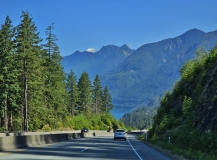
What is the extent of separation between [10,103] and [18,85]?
3.53 m

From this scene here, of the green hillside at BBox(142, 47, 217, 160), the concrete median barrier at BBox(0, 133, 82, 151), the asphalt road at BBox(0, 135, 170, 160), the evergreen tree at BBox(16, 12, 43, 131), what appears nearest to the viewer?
the asphalt road at BBox(0, 135, 170, 160)

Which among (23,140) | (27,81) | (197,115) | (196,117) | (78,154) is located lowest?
(78,154)

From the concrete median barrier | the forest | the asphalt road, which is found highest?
the forest

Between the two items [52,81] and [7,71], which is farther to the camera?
[52,81]

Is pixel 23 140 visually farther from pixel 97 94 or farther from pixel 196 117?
pixel 97 94

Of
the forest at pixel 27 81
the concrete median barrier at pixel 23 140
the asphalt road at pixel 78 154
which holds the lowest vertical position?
the asphalt road at pixel 78 154

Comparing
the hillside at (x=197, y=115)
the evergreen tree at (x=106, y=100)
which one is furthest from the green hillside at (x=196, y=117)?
the evergreen tree at (x=106, y=100)

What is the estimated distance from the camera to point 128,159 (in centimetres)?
1922

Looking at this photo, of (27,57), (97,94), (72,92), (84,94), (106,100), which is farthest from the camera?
(106,100)

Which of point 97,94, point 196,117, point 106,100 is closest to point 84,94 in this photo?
point 97,94

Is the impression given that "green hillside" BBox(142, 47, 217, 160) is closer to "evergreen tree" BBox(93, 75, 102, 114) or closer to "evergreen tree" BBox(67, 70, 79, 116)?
"evergreen tree" BBox(67, 70, 79, 116)

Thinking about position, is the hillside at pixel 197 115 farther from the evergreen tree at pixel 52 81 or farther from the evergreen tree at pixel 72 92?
the evergreen tree at pixel 72 92

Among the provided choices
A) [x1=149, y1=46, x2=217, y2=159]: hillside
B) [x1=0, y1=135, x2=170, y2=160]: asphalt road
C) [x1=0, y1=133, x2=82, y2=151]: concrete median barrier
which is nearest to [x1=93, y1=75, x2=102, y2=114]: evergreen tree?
[x1=149, y1=46, x2=217, y2=159]: hillside

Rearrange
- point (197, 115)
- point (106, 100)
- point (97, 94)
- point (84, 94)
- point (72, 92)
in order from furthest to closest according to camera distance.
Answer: point (106, 100) < point (97, 94) < point (84, 94) < point (72, 92) < point (197, 115)
